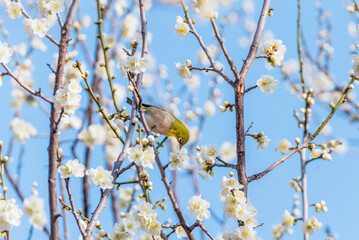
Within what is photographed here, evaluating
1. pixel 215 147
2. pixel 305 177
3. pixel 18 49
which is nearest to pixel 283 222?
pixel 305 177

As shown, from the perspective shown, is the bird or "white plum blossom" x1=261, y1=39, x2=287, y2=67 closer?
"white plum blossom" x1=261, y1=39, x2=287, y2=67

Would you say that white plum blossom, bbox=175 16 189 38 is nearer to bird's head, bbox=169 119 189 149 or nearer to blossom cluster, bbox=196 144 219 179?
blossom cluster, bbox=196 144 219 179

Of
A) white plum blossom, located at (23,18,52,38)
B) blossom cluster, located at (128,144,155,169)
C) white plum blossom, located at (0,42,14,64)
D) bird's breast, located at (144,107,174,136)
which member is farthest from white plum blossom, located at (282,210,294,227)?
white plum blossom, located at (0,42,14,64)

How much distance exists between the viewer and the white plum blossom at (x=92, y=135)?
5.82m

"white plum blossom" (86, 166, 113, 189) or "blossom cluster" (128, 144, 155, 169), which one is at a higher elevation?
"blossom cluster" (128, 144, 155, 169)

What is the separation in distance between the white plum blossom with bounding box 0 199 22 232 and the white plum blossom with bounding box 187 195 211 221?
1.07m

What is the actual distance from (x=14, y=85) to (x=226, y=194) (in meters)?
5.04

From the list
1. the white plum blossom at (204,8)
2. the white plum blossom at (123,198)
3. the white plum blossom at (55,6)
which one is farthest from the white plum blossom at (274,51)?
the white plum blossom at (123,198)

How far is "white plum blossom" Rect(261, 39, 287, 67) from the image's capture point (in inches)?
127

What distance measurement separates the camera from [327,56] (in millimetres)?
6117

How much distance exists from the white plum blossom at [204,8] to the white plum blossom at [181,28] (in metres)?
0.16

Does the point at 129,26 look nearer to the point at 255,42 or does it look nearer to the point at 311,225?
the point at 255,42

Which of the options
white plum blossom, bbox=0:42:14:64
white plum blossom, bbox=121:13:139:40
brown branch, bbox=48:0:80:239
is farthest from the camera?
white plum blossom, bbox=121:13:139:40

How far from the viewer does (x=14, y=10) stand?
3416 millimetres
